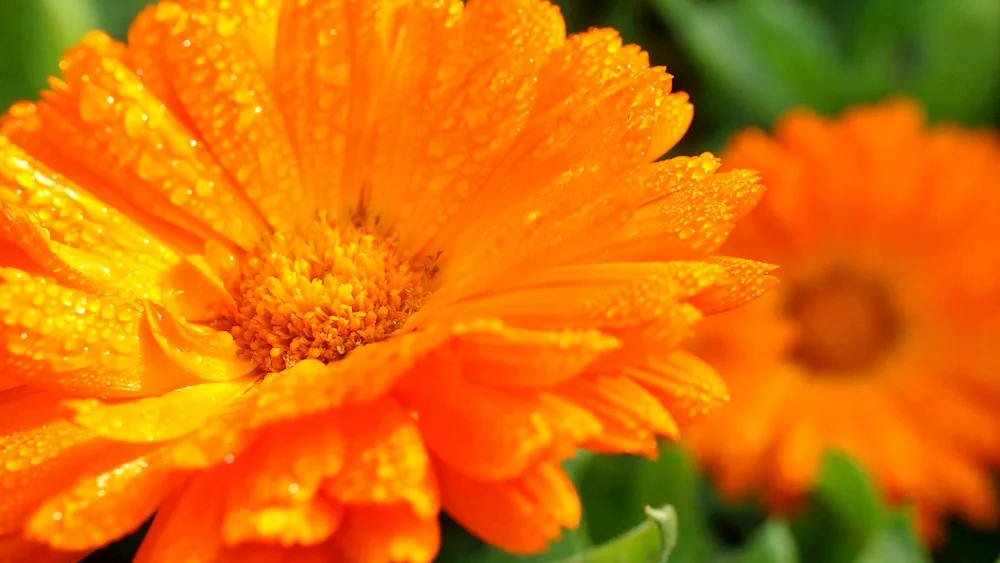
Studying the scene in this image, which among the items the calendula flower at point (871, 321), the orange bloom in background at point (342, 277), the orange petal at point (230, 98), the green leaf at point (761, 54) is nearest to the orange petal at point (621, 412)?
the orange bloom in background at point (342, 277)

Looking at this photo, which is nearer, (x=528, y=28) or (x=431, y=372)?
(x=431, y=372)

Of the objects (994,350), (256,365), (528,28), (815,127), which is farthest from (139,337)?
(994,350)

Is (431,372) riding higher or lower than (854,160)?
higher

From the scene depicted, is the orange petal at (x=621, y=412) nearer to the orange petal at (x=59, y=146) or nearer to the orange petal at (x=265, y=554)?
the orange petal at (x=265, y=554)

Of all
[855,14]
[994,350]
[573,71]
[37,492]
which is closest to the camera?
[37,492]

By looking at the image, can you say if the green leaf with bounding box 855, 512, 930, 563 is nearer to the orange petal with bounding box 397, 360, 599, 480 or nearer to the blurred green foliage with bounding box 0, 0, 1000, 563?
the blurred green foliage with bounding box 0, 0, 1000, 563

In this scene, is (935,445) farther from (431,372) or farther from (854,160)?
(431,372)

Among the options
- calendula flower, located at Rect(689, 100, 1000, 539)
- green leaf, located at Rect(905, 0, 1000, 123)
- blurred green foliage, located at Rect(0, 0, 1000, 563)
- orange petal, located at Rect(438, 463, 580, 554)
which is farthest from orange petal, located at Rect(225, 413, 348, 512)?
green leaf, located at Rect(905, 0, 1000, 123)

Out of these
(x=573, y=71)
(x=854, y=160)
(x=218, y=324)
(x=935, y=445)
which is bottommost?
(x=935, y=445)
